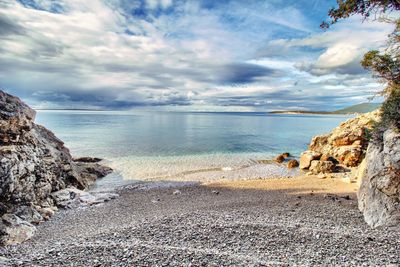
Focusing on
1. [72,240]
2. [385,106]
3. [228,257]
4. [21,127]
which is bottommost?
[72,240]

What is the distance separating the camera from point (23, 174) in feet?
37.8

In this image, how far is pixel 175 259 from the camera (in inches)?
246

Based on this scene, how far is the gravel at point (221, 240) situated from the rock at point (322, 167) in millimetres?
10403

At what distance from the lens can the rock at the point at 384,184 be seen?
8.48 m

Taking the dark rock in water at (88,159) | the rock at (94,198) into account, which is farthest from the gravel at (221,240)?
the dark rock in water at (88,159)

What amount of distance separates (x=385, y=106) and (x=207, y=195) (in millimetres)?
10643

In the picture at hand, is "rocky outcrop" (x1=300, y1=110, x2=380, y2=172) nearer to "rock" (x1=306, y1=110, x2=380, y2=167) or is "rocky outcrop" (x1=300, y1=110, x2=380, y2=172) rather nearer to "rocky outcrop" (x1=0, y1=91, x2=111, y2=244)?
"rock" (x1=306, y1=110, x2=380, y2=167)

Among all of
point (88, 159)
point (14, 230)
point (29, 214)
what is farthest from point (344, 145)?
point (88, 159)

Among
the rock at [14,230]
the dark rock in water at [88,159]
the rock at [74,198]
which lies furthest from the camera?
the dark rock in water at [88,159]

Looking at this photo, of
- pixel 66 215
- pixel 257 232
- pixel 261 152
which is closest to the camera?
pixel 257 232

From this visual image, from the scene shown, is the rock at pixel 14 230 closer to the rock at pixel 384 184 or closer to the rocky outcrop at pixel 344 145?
the rock at pixel 384 184

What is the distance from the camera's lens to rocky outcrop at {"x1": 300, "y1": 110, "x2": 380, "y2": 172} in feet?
76.7

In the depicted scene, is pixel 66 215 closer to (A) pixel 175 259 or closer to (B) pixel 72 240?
(B) pixel 72 240

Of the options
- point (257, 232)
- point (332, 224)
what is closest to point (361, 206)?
point (332, 224)
